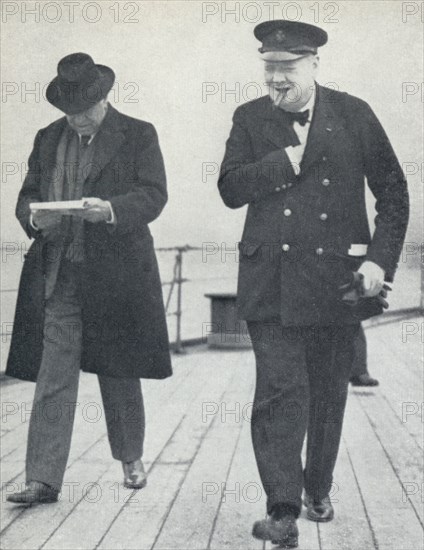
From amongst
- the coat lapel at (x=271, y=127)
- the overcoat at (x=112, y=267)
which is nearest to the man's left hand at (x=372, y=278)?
the coat lapel at (x=271, y=127)

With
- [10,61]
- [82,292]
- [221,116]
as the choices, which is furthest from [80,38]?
[82,292]

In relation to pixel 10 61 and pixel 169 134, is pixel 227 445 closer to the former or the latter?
pixel 169 134

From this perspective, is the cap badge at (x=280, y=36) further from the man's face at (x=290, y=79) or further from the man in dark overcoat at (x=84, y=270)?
the man in dark overcoat at (x=84, y=270)

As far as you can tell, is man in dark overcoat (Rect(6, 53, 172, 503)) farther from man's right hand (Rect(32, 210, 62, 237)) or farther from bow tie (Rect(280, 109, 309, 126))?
bow tie (Rect(280, 109, 309, 126))

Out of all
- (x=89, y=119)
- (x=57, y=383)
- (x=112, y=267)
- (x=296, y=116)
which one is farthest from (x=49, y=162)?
(x=296, y=116)

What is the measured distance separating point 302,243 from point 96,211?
766mm

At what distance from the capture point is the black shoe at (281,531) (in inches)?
112

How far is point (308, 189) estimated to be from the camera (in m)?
2.99

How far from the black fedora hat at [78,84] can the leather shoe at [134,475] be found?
134 cm

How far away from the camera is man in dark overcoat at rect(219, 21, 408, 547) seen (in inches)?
116

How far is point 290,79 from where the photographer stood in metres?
2.99

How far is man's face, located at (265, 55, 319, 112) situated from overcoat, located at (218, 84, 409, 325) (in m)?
0.07

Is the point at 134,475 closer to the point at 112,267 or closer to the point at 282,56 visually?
the point at 112,267

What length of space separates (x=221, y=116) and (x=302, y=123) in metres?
0.54
